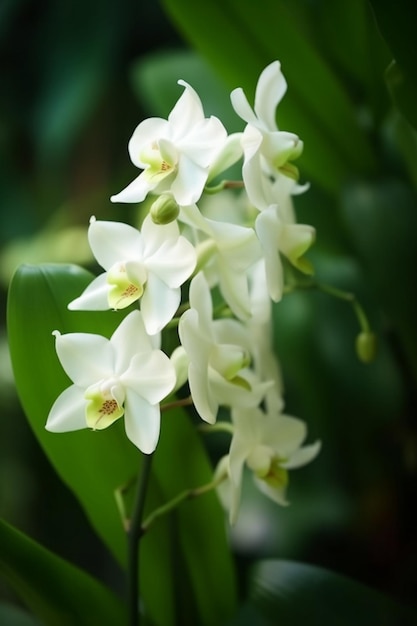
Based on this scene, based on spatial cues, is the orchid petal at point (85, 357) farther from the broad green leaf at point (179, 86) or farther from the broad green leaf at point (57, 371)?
the broad green leaf at point (179, 86)

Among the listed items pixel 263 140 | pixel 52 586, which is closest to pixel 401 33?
pixel 263 140

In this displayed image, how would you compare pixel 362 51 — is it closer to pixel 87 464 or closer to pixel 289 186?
pixel 289 186

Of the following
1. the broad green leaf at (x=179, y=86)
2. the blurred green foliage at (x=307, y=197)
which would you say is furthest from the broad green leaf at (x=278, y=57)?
the broad green leaf at (x=179, y=86)

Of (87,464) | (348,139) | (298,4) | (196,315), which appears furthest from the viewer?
(298,4)

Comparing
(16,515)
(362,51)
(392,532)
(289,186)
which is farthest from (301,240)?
(16,515)

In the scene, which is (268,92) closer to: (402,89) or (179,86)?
(402,89)

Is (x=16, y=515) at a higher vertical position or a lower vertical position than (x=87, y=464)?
lower

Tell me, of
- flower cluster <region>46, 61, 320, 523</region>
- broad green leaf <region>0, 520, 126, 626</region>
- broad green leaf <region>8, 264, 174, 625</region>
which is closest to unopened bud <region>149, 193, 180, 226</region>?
flower cluster <region>46, 61, 320, 523</region>
